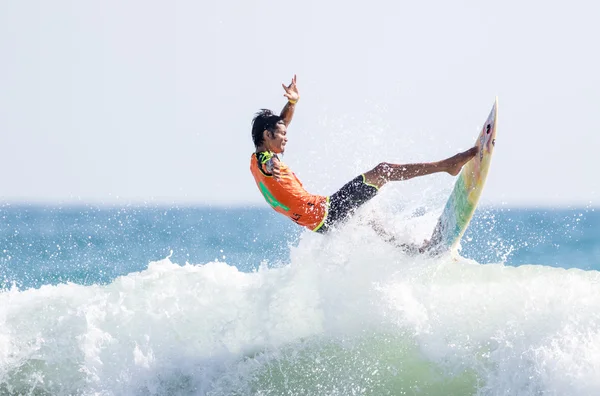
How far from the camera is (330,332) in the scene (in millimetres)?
7461

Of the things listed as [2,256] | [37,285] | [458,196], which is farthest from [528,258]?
[458,196]

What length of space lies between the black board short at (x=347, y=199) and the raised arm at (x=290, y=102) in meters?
0.83

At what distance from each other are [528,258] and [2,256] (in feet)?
57.4

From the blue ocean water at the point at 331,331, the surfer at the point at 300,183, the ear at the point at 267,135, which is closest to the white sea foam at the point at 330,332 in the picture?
the blue ocean water at the point at 331,331

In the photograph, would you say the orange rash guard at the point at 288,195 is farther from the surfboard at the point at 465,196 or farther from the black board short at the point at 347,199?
the surfboard at the point at 465,196

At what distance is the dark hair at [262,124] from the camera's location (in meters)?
7.21

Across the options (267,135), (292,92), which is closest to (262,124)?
(267,135)

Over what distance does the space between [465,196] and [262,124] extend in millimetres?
2029

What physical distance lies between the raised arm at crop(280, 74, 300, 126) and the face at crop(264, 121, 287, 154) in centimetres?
19

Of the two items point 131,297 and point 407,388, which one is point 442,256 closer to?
point 407,388

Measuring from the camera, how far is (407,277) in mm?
7531

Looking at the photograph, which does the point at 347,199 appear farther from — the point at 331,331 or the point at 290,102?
the point at 331,331

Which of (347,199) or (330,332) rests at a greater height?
(347,199)

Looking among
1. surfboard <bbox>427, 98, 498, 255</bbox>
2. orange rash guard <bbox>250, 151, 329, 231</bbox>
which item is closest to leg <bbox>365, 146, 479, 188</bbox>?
surfboard <bbox>427, 98, 498, 255</bbox>
